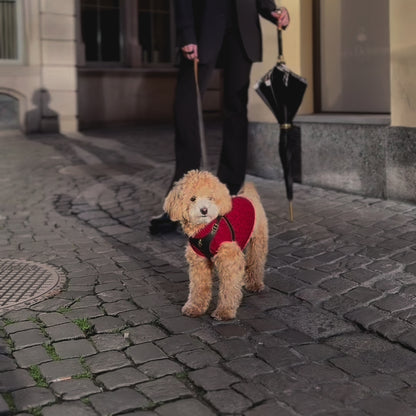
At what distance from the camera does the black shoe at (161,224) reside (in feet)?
18.8

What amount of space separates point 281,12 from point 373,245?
1862 millimetres

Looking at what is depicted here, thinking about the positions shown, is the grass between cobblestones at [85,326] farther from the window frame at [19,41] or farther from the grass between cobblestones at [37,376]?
the window frame at [19,41]

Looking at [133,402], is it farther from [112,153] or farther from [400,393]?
[112,153]

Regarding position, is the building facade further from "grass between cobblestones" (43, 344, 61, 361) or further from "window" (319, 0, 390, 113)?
"grass between cobblestones" (43, 344, 61, 361)

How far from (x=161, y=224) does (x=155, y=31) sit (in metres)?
12.9

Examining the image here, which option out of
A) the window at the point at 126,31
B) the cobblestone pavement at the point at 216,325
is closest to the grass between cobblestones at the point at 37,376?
the cobblestone pavement at the point at 216,325

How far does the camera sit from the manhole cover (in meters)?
4.15

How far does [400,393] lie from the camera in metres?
2.89

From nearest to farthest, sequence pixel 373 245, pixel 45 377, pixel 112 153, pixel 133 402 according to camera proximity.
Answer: pixel 133 402 → pixel 45 377 → pixel 373 245 → pixel 112 153

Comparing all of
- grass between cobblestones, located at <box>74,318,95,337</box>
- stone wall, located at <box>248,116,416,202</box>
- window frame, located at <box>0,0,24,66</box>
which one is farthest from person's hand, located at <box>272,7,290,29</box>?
window frame, located at <box>0,0,24,66</box>

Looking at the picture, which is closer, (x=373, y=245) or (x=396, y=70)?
(x=373, y=245)

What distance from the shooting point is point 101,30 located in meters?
16.9

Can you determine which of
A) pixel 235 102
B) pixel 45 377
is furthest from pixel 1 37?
pixel 45 377

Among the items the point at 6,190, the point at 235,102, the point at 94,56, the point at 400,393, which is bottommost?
the point at 400,393
